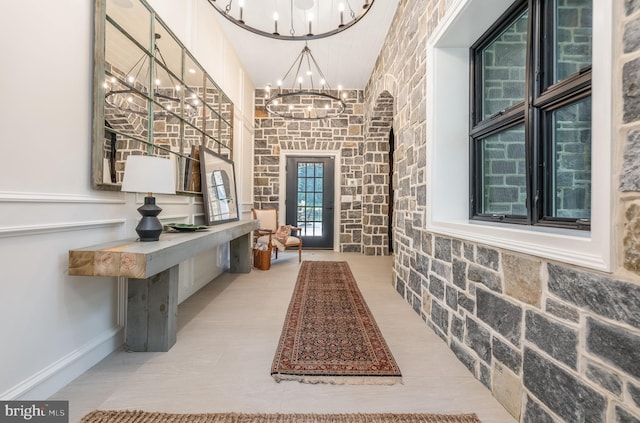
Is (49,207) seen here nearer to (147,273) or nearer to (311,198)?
(147,273)

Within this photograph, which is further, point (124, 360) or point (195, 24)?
point (195, 24)

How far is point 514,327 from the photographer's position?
1387 millimetres

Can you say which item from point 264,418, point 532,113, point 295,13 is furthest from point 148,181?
point 295,13

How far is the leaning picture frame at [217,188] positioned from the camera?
10.7 feet

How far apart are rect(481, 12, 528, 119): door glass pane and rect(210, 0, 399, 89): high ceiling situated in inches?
73.2

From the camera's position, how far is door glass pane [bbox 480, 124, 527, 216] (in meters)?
1.80

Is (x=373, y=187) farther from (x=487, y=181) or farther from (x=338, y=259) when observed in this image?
(x=487, y=181)

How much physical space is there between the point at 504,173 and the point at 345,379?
1.60 metres

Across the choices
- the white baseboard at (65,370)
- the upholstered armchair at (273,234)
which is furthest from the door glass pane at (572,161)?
the upholstered armchair at (273,234)

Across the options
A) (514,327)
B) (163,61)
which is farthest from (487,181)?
(163,61)

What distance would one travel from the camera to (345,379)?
1.65 metres

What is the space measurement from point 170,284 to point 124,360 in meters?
0.50

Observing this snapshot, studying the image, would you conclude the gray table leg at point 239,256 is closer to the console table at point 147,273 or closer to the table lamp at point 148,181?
the console table at point 147,273

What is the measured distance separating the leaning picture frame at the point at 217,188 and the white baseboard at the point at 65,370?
4.94ft
